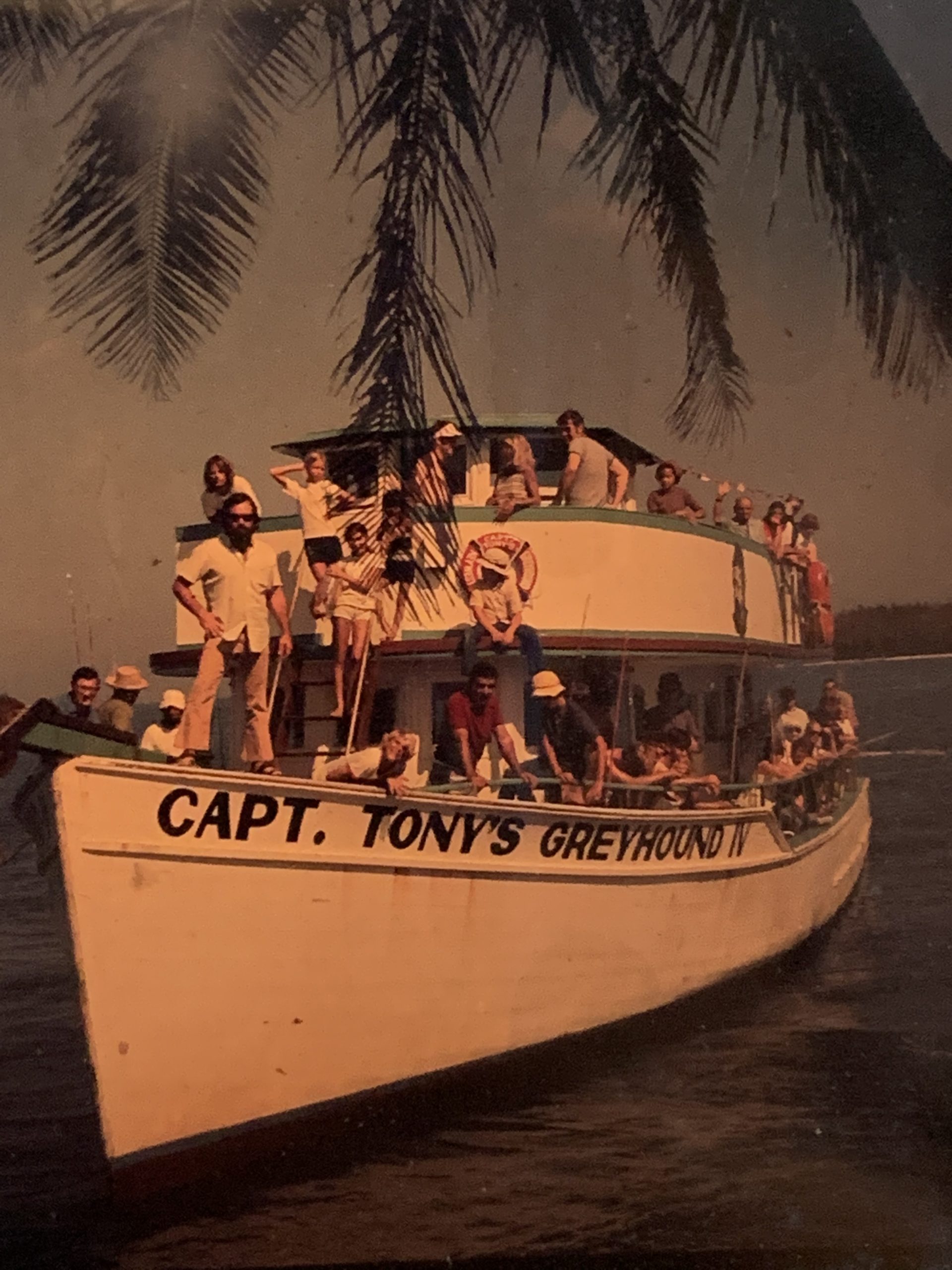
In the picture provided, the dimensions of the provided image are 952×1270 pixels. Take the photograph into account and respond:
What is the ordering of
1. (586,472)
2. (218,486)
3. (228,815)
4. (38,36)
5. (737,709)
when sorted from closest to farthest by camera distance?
1. (228,815)
2. (38,36)
3. (218,486)
4. (586,472)
5. (737,709)

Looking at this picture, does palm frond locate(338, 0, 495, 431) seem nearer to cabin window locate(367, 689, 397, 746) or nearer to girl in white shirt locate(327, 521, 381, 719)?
girl in white shirt locate(327, 521, 381, 719)

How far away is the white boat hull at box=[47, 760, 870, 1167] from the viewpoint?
13.0 ft

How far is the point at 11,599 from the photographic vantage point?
4363 millimetres

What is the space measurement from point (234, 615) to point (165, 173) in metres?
1.33

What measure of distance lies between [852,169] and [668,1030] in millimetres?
2842

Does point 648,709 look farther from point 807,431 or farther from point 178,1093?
point 178,1093

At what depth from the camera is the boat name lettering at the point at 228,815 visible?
4.01 metres

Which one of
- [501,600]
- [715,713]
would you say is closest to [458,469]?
[501,600]

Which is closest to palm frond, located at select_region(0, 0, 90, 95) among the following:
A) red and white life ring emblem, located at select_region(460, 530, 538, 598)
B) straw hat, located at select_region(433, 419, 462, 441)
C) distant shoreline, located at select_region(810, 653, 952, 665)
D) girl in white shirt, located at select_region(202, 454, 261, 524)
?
girl in white shirt, located at select_region(202, 454, 261, 524)

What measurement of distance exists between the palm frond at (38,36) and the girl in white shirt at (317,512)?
1365 mm

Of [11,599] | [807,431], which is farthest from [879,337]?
[11,599]

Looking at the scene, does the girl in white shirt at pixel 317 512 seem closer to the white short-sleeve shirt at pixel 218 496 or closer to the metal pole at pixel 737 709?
the white short-sleeve shirt at pixel 218 496

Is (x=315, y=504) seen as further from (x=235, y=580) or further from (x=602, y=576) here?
(x=602, y=576)

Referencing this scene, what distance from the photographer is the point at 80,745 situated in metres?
3.85
